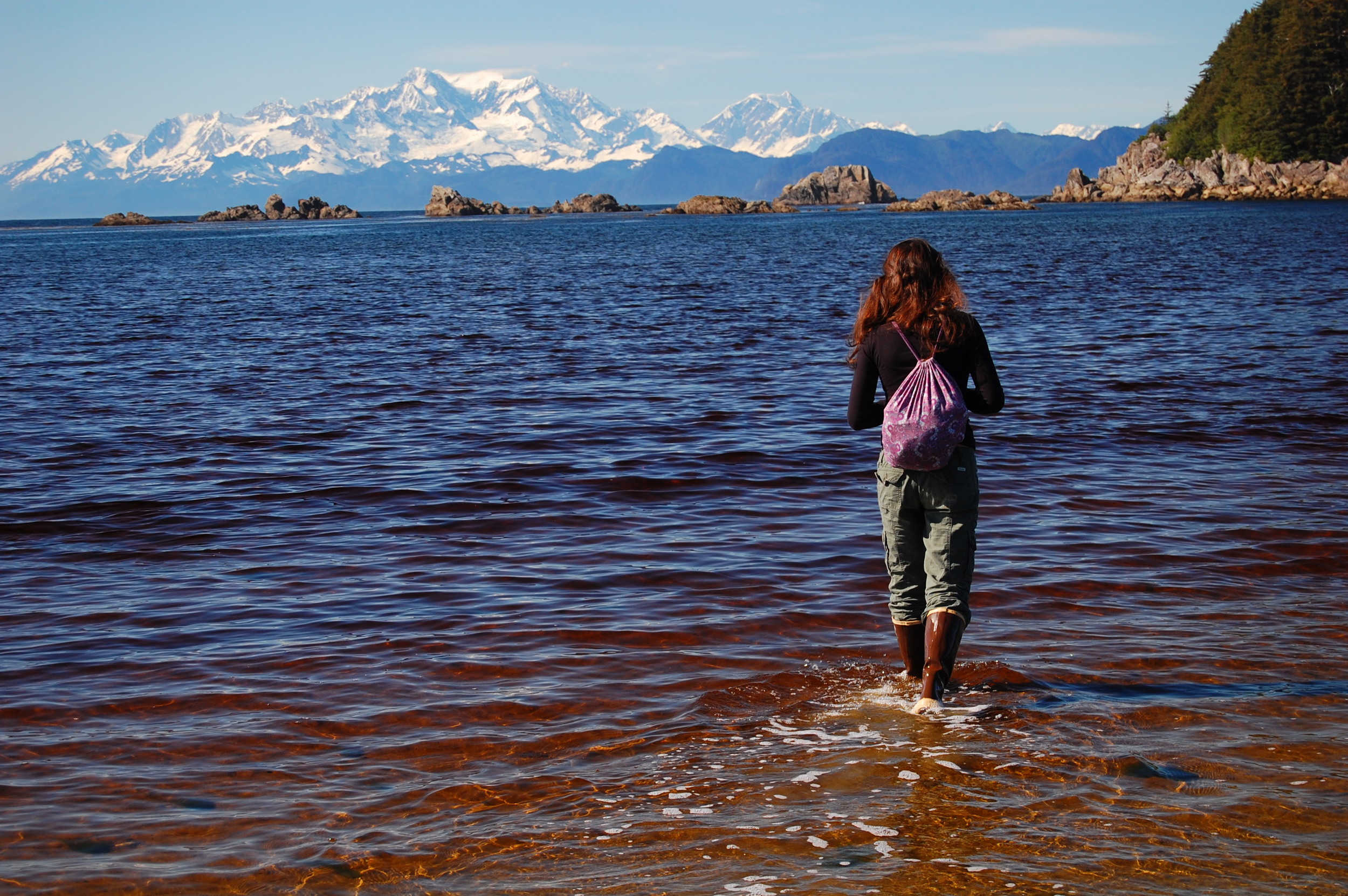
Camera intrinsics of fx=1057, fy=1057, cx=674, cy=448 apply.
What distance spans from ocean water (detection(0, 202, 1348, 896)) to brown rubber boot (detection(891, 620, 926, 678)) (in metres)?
0.24

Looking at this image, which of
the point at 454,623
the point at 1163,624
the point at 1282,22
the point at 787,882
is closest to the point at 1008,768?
the point at 787,882

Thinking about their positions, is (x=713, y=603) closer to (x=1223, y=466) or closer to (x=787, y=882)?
(x=787, y=882)

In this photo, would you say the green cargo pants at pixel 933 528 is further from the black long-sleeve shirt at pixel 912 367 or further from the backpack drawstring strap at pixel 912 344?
the backpack drawstring strap at pixel 912 344

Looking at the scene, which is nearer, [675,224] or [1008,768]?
[1008,768]

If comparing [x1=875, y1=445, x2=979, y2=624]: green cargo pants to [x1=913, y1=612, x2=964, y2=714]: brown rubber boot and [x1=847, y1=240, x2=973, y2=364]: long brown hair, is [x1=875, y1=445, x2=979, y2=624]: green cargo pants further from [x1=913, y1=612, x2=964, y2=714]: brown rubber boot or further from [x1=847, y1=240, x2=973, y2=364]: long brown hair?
[x1=847, y1=240, x2=973, y2=364]: long brown hair

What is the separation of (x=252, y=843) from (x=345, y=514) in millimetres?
6320

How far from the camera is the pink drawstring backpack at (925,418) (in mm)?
5414

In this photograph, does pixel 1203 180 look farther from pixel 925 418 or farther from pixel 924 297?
pixel 925 418

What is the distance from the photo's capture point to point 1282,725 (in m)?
5.65

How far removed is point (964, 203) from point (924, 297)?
18755 cm

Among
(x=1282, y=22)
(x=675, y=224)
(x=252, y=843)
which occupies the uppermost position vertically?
(x=1282, y=22)

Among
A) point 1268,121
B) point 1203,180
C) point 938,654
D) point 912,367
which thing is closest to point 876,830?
point 938,654

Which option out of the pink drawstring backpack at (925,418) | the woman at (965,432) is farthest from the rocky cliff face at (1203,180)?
the pink drawstring backpack at (925,418)

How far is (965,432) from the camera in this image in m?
5.51
